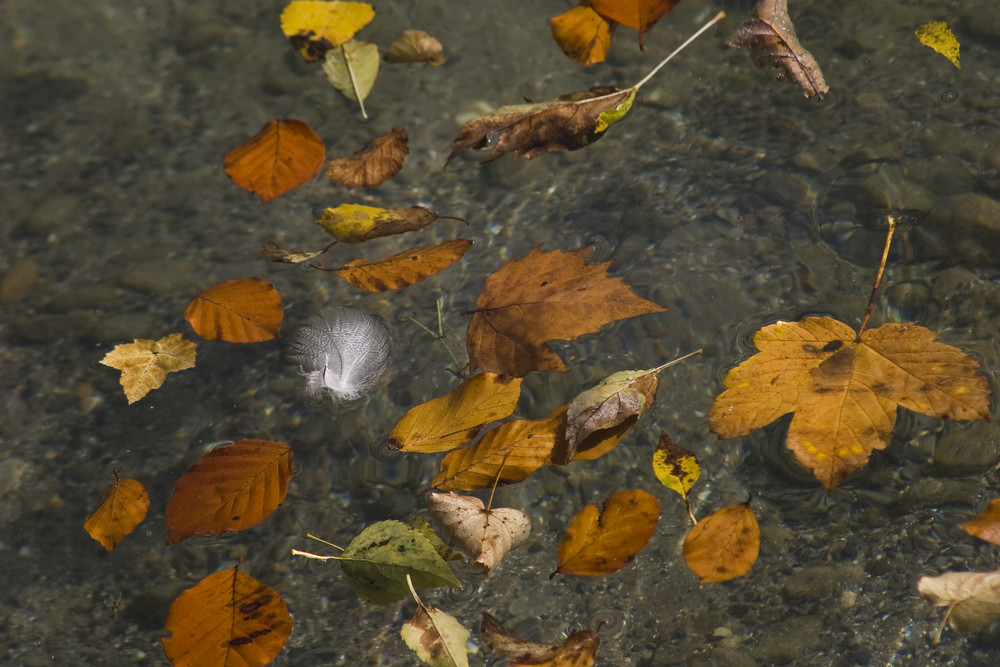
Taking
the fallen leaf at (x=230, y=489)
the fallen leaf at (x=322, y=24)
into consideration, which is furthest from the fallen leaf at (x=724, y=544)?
the fallen leaf at (x=322, y=24)

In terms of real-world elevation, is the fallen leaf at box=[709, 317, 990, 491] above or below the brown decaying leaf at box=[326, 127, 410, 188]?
below

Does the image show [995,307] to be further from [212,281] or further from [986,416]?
[212,281]

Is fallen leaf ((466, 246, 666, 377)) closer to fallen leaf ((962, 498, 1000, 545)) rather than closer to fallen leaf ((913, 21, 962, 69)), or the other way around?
fallen leaf ((962, 498, 1000, 545))

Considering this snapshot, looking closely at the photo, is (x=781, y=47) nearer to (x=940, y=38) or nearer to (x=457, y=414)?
(x=940, y=38)

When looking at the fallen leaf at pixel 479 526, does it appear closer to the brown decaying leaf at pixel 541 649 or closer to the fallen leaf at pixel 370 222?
the brown decaying leaf at pixel 541 649

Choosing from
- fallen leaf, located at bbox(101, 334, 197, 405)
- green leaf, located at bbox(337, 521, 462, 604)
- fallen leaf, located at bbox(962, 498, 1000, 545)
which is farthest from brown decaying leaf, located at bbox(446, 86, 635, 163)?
fallen leaf, located at bbox(962, 498, 1000, 545)
